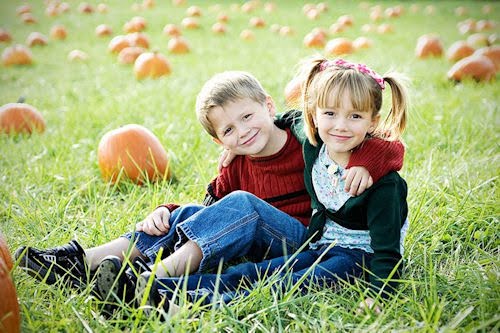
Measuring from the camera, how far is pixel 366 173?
2029 mm

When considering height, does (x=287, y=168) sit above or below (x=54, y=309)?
above

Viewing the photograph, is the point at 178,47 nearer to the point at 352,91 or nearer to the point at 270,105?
the point at 270,105

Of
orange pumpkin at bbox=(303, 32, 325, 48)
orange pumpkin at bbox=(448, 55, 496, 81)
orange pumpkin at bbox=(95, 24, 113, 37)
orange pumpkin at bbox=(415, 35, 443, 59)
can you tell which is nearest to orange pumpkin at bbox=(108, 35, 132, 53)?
orange pumpkin at bbox=(95, 24, 113, 37)

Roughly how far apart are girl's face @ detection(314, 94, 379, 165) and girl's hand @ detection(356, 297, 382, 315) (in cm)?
58

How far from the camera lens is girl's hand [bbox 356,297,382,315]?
1.76m

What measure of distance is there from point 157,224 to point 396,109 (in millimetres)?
1148

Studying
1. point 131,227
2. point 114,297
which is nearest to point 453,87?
point 131,227

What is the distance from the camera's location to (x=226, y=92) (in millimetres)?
2379

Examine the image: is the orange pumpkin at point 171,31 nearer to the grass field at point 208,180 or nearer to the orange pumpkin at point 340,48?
the grass field at point 208,180

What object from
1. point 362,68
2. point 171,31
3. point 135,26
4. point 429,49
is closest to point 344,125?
point 362,68

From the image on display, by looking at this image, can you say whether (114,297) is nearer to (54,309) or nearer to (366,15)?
(54,309)

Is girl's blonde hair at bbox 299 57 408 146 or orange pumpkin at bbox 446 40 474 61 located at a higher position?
girl's blonde hair at bbox 299 57 408 146

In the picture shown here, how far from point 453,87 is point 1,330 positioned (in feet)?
15.9

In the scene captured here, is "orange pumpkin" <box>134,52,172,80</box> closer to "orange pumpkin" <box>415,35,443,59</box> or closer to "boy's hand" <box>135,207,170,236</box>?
A: "orange pumpkin" <box>415,35,443,59</box>
